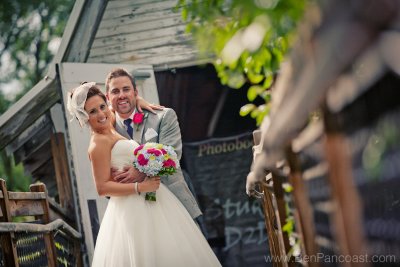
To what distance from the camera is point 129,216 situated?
5.34 metres

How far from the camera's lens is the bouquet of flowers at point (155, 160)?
5.18m

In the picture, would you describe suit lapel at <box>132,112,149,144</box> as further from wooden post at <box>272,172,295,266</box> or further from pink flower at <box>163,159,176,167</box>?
wooden post at <box>272,172,295,266</box>

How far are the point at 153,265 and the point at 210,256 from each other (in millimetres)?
459

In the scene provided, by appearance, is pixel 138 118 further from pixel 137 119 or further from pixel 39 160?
pixel 39 160

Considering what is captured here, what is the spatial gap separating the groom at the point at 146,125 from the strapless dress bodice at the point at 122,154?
41 cm

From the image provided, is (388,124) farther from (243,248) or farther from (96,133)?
(243,248)

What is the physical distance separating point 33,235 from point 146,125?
1250mm

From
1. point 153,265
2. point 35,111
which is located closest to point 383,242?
point 153,265

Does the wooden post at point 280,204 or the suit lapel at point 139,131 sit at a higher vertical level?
the suit lapel at point 139,131

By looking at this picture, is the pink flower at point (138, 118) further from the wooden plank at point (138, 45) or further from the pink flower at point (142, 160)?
the wooden plank at point (138, 45)

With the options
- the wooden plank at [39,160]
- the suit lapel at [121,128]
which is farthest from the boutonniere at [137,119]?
the wooden plank at [39,160]

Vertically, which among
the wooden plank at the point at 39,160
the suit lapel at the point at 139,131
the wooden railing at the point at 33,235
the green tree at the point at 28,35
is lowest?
the wooden railing at the point at 33,235

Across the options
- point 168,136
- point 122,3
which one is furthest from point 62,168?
point 168,136

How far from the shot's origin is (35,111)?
7777 millimetres
